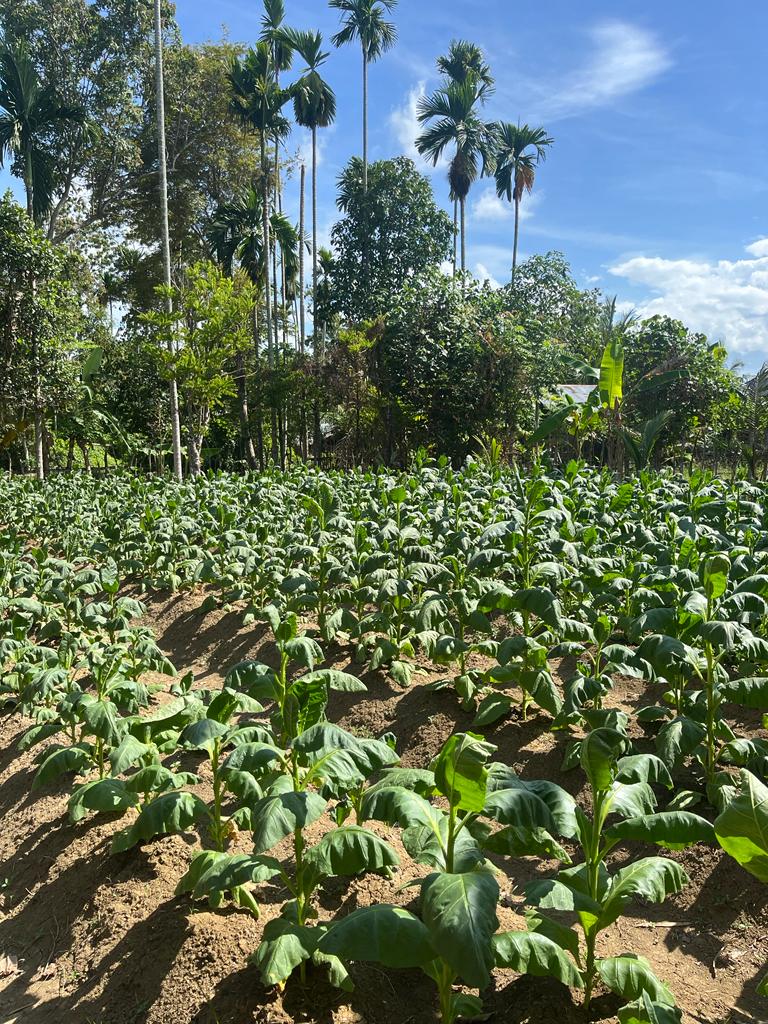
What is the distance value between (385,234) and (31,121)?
42.8 feet

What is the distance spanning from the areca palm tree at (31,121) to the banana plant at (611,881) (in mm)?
28062

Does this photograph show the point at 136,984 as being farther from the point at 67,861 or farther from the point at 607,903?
the point at 607,903

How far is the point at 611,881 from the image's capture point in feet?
9.02

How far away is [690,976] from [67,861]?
302 cm

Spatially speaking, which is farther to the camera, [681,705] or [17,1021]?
[681,705]

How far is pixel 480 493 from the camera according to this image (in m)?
7.90

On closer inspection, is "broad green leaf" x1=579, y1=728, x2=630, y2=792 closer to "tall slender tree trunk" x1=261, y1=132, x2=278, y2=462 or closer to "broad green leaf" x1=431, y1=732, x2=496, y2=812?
"broad green leaf" x1=431, y1=732, x2=496, y2=812

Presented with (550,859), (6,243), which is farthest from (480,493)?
(6,243)

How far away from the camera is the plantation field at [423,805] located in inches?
98.3

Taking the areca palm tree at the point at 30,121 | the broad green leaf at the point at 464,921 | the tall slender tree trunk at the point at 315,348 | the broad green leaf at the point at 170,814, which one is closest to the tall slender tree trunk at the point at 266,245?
the tall slender tree trunk at the point at 315,348

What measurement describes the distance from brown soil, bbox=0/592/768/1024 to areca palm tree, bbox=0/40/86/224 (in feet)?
86.4

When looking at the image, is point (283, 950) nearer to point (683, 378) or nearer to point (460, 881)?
point (460, 881)

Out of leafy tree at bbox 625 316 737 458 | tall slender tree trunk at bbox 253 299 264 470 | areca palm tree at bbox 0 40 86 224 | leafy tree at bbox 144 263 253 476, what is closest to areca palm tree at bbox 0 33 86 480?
areca palm tree at bbox 0 40 86 224

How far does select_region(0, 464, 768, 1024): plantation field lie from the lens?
2.50 m
